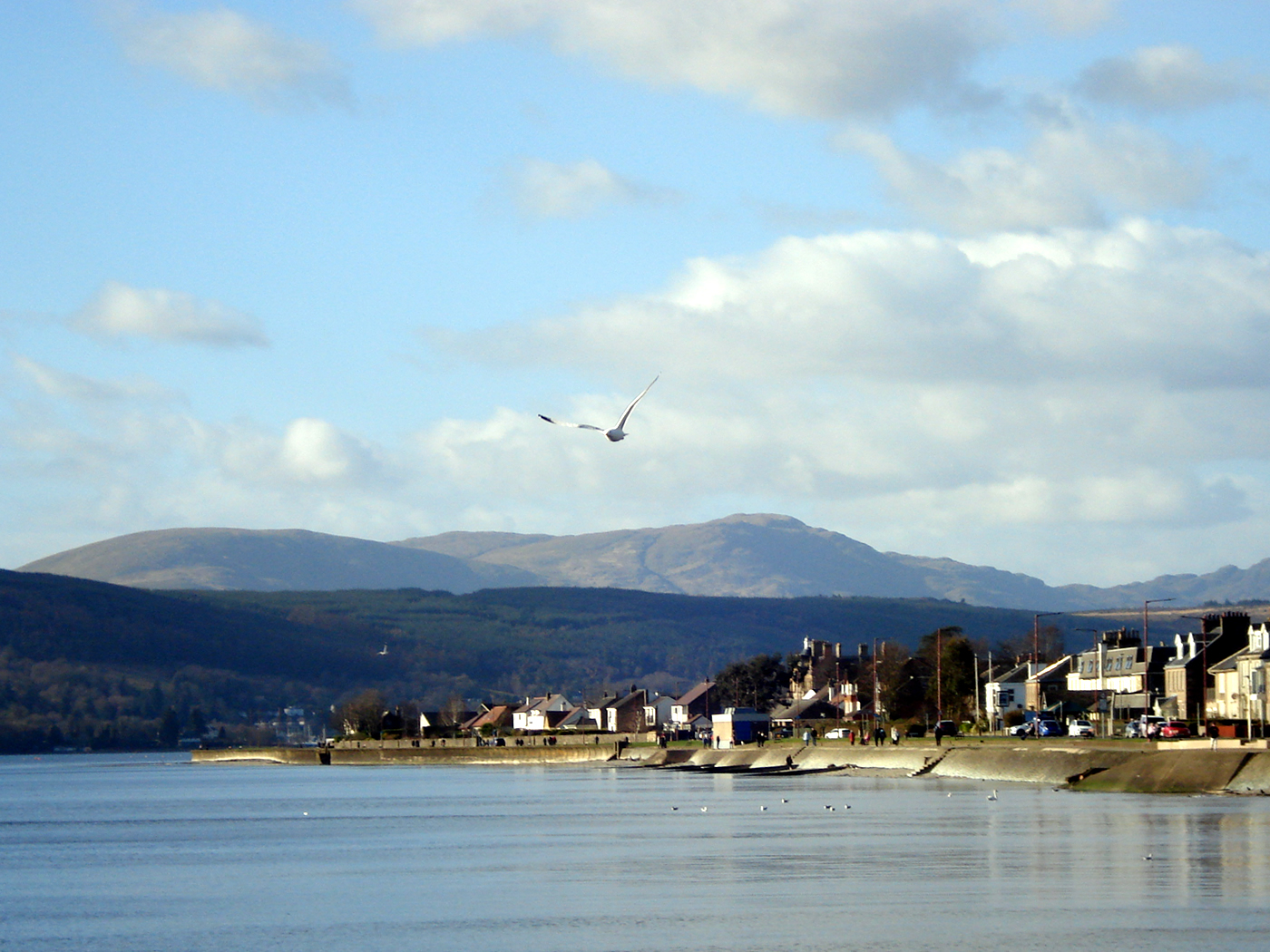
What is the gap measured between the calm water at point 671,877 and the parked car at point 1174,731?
405 inches

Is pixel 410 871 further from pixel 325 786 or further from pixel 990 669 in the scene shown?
pixel 990 669

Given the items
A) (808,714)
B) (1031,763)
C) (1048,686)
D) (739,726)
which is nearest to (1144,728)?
(1031,763)

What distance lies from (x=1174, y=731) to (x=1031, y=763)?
7.78 meters

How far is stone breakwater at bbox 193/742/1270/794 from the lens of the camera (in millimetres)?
74688

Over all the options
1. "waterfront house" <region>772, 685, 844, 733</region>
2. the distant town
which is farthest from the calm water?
"waterfront house" <region>772, 685, 844, 733</region>

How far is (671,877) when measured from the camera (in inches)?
1890

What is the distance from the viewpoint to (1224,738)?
84188 millimetres

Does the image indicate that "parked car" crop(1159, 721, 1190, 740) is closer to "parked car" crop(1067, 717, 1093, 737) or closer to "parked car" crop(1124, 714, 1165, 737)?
"parked car" crop(1124, 714, 1165, 737)

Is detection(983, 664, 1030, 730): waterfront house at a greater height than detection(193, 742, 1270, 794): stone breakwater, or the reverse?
detection(983, 664, 1030, 730): waterfront house

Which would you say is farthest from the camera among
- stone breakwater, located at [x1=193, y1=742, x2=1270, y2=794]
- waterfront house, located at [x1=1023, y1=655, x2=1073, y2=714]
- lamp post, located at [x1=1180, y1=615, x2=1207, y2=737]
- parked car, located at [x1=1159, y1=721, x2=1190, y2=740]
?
waterfront house, located at [x1=1023, y1=655, x2=1073, y2=714]

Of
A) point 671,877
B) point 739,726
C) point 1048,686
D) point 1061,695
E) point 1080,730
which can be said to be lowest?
point 739,726

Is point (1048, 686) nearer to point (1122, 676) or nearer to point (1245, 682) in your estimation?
point (1122, 676)

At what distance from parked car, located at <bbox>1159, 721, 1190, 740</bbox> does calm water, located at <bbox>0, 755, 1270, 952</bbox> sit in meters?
10.3

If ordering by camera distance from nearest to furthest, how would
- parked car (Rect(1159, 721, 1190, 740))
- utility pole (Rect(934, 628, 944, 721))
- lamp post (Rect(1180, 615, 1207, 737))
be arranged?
parked car (Rect(1159, 721, 1190, 740)) → lamp post (Rect(1180, 615, 1207, 737)) → utility pole (Rect(934, 628, 944, 721))
